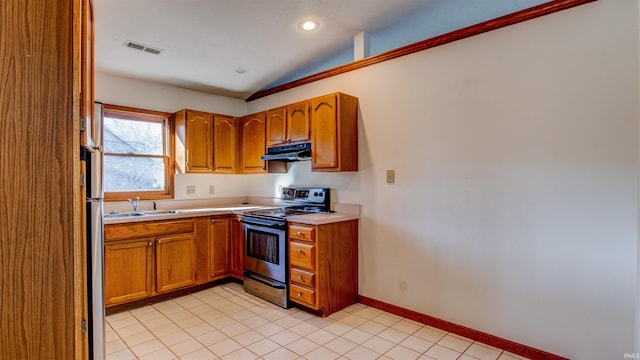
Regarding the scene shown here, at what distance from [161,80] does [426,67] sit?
3029 millimetres

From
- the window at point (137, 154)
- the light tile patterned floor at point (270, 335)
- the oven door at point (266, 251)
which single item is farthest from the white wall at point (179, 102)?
the light tile patterned floor at point (270, 335)

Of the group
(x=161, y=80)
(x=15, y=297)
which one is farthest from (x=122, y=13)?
(x=15, y=297)

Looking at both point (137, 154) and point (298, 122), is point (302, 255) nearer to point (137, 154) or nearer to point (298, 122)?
point (298, 122)

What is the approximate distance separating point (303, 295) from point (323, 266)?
35cm

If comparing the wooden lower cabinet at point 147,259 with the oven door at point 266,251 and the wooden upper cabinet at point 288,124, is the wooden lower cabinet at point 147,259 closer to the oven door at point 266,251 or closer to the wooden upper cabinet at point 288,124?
the oven door at point 266,251

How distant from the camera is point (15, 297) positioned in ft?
2.58

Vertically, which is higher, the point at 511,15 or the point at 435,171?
the point at 511,15

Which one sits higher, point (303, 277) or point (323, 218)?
point (323, 218)

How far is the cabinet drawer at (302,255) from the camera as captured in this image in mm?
2971

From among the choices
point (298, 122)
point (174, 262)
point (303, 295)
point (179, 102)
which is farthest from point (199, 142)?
point (303, 295)

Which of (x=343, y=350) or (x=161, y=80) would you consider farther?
(x=161, y=80)

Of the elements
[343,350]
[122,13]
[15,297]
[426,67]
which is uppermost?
[122,13]

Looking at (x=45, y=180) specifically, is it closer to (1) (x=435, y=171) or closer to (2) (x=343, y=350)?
(2) (x=343, y=350)

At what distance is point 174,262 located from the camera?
11.3 ft
